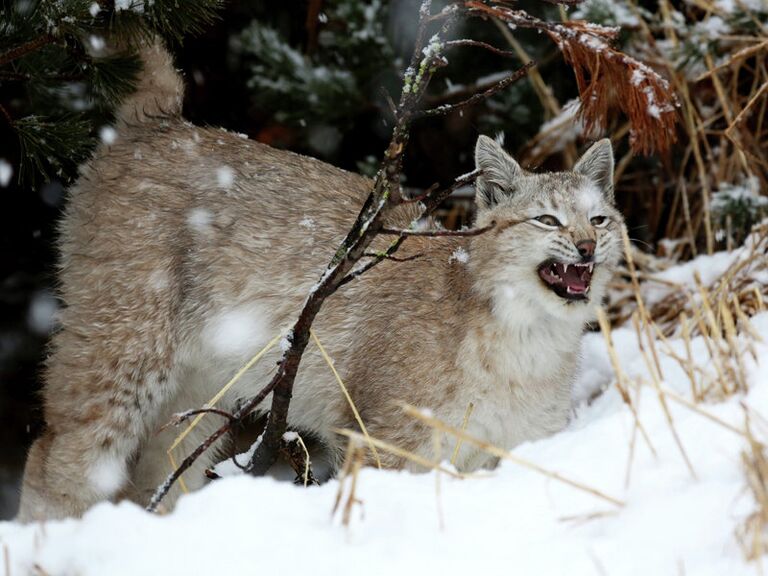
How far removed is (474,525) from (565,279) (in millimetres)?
1654

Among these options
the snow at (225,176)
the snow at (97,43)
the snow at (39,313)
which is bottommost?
the snow at (39,313)

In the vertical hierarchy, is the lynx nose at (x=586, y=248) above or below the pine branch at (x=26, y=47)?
below

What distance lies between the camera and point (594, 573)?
2.06 metres

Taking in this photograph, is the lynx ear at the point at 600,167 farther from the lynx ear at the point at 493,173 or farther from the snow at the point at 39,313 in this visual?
the snow at the point at 39,313

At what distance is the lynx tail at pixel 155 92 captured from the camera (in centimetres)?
443

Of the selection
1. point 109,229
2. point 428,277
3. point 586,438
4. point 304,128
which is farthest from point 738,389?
point 304,128

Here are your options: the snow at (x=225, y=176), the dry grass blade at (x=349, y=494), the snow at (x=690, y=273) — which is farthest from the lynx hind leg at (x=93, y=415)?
the snow at (x=690, y=273)

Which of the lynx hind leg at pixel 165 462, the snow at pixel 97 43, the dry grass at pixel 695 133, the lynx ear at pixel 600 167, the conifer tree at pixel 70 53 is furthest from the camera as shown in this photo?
the dry grass at pixel 695 133

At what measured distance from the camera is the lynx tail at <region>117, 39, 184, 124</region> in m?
4.43

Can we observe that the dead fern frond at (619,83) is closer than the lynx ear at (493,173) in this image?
Yes

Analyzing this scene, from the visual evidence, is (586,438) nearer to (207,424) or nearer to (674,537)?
(674,537)

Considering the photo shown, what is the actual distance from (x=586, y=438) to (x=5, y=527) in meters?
1.66

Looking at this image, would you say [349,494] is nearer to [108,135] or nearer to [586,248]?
[586,248]

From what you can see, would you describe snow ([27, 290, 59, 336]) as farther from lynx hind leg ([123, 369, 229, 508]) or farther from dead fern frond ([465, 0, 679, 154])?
dead fern frond ([465, 0, 679, 154])
